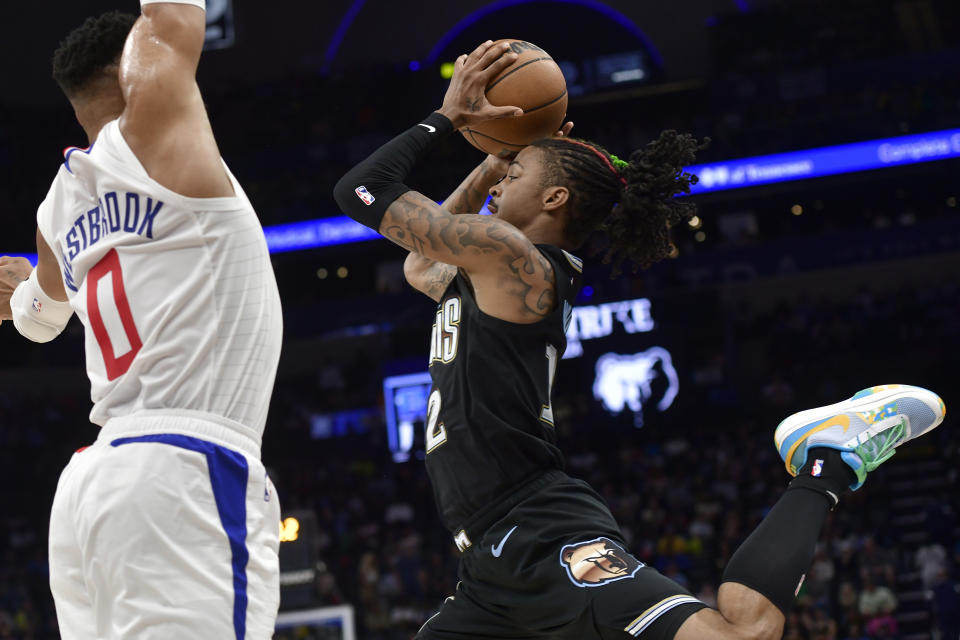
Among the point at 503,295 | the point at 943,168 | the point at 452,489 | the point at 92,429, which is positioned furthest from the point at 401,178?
the point at 92,429

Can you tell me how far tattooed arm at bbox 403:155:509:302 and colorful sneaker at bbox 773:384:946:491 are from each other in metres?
1.33

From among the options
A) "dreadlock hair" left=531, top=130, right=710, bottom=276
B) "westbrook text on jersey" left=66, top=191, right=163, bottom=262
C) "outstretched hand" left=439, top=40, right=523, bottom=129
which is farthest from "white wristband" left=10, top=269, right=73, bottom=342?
"dreadlock hair" left=531, top=130, right=710, bottom=276

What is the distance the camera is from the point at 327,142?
789 inches

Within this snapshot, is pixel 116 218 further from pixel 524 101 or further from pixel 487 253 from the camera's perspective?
pixel 524 101

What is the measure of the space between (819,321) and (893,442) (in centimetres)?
1591

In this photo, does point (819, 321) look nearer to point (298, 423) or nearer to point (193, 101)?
point (298, 423)

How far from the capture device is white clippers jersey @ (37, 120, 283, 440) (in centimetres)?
251

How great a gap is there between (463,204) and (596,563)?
1.50m

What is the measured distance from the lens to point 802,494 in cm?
328

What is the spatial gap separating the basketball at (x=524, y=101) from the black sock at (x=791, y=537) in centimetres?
148

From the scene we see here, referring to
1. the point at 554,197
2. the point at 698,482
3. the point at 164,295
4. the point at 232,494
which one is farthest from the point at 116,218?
the point at 698,482

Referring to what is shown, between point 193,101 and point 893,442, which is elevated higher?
point 193,101

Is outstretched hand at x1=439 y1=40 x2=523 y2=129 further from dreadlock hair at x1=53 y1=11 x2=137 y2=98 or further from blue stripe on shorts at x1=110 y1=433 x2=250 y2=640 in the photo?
blue stripe on shorts at x1=110 y1=433 x2=250 y2=640

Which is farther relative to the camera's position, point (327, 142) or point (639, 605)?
point (327, 142)
